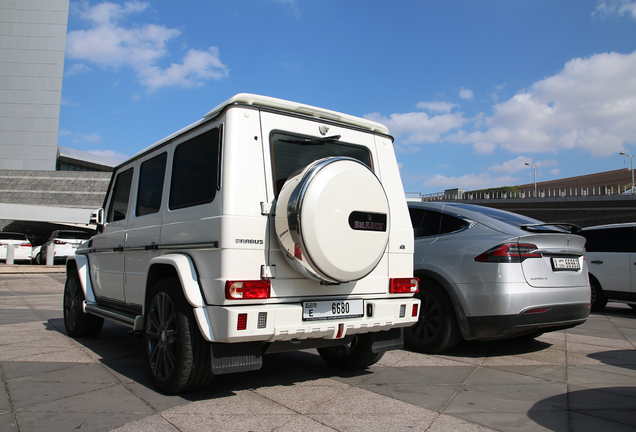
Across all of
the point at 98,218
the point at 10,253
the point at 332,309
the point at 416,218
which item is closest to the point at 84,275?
the point at 98,218

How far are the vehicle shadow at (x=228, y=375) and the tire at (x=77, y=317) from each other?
0.18 m

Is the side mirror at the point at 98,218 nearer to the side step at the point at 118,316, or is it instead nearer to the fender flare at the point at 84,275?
the fender flare at the point at 84,275

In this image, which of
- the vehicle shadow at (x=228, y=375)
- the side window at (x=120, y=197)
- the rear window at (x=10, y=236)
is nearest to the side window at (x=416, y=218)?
the vehicle shadow at (x=228, y=375)

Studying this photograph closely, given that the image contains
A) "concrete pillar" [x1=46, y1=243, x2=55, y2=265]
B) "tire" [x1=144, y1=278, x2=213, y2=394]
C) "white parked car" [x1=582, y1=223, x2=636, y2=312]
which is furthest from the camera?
"concrete pillar" [x1=46, y1=243, x2=55, y2=265]

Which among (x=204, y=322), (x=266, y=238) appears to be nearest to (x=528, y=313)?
(x=266, y=238)

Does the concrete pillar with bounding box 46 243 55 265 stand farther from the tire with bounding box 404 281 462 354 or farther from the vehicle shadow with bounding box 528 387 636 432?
the vehicle shadow with bounding box 528 387 636 432

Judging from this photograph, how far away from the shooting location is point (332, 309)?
3.66m

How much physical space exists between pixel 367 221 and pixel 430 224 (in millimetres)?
2321

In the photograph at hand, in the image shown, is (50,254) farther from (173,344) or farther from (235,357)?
(235,357)

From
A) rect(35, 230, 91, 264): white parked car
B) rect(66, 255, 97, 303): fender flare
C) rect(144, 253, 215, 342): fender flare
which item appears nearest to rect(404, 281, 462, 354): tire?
rect(144, 253, 215, 342): fender flare

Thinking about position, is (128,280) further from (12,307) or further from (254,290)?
(12,307)

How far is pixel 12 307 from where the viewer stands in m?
9.23

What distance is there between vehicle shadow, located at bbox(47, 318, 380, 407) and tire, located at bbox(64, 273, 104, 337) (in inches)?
7.1

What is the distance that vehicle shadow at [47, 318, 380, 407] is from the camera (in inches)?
149
